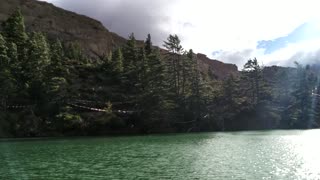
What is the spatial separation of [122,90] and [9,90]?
27.2 meters

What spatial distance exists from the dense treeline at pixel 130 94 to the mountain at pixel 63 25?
94.8ft

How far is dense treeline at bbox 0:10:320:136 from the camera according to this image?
76.1m

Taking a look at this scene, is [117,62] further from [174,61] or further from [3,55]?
[3,55]

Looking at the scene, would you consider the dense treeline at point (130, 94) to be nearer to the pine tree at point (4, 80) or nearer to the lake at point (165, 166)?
the pine tree at point (4, 80)

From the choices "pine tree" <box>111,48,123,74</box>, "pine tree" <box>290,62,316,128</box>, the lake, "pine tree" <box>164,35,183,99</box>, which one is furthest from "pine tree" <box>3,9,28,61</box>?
"pine tree" <box>290,62,316,128</box>

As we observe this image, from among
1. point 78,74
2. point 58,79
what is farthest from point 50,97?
point 78,74

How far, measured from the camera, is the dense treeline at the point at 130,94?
2997 inches

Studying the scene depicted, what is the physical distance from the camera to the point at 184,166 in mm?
29312

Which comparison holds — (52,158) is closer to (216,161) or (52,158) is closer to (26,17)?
(216,161)

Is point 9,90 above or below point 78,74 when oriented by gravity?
below

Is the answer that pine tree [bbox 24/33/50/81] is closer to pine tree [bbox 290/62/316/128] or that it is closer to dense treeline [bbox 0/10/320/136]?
dense treeline [bbox 0/10/320/136]

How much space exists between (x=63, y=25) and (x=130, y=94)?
221ft

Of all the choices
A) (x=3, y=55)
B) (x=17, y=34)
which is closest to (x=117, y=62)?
(x=17, y=34)

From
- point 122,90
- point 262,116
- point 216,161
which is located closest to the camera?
point 216,161
